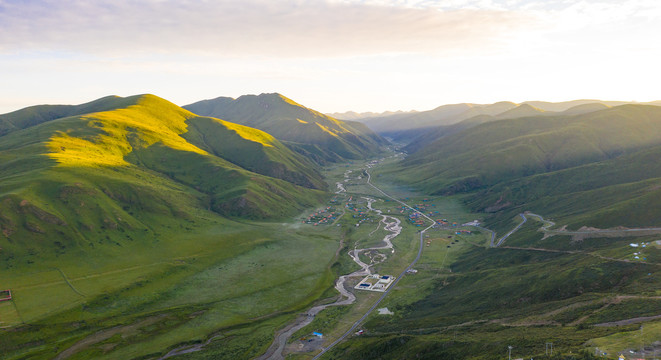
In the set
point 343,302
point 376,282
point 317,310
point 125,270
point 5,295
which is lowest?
point 317,310

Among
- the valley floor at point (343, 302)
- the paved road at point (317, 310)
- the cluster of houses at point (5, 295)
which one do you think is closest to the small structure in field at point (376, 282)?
the paved road at point (317, 310)

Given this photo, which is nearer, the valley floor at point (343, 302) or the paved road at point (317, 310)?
the valley floor at point (343, 302)

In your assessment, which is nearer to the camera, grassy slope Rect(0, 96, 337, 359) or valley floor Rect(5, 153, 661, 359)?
valley floor Rect(5, 153, 661, 359)

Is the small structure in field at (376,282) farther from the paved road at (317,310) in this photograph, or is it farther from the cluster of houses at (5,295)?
the cluster of houses at (5,295)

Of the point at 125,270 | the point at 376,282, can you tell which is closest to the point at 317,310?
the point at 376,282

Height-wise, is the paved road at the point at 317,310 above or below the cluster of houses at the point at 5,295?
below

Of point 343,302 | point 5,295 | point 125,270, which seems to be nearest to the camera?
point 5,295

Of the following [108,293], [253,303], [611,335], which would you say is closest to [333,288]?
[253,303]

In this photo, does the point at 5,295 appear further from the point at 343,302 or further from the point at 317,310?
the point at 343,302

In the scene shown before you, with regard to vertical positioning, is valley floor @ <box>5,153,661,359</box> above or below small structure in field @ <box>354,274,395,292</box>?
above

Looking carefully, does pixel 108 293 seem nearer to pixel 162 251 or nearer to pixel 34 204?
pixel 162 251

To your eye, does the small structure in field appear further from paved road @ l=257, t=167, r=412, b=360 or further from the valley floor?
the valley floor

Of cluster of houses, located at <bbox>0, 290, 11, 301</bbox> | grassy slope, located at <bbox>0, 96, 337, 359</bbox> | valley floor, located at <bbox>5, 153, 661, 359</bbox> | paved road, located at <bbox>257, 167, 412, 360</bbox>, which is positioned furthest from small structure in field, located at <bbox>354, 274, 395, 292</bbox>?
cluster of houses, located at <bbox>0, 290, 11, 301</bbox>
